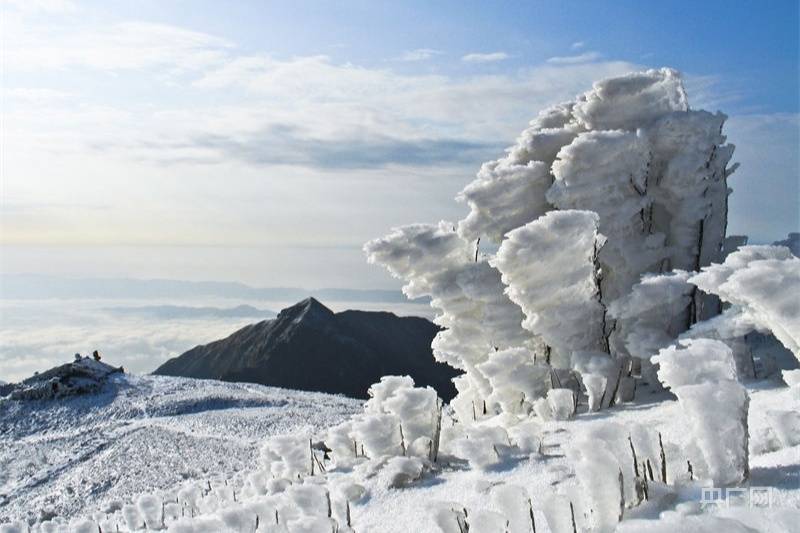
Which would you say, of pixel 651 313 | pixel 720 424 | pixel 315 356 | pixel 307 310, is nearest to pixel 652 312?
pixel 651 313

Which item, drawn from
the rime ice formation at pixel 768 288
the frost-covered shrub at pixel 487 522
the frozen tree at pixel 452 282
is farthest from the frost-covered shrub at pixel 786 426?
the frozen tree at pixel 452 282

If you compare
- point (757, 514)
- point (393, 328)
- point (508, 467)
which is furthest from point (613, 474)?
point (393, 328)

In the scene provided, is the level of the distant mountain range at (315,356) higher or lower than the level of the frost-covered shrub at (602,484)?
higher

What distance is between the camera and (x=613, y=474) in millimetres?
6258

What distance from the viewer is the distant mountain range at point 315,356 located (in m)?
74.9

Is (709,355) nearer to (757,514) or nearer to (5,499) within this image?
(757,514)

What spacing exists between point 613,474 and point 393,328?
3410 inches

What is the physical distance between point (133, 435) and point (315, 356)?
4906 centimetres

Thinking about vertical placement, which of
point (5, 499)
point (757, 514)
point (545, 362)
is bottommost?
point (5, 499)

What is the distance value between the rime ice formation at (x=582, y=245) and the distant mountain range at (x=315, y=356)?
2339 inches

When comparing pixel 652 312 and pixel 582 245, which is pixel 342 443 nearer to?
pixel 582 245

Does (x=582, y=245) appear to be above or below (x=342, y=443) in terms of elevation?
above

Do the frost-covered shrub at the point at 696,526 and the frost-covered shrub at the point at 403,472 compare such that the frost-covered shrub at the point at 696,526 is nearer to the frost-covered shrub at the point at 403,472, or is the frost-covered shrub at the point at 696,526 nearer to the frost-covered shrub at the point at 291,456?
the frost-covered shrub at the point at 403,472

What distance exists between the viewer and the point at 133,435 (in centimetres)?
2767
